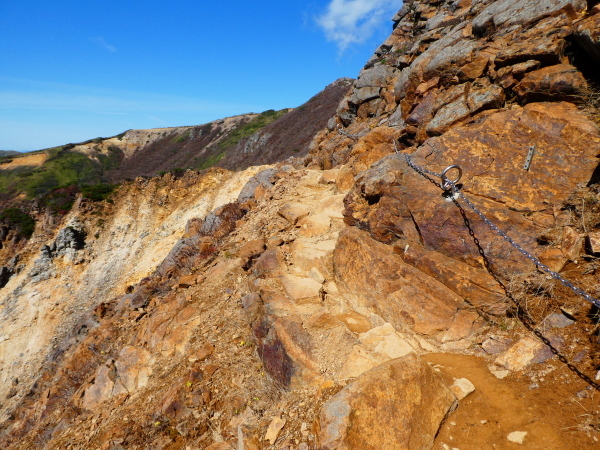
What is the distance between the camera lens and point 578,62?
234 inches

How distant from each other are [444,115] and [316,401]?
22.9 feet

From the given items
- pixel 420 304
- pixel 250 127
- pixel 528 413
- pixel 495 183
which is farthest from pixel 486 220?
pixel 250 127

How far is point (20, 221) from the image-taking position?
75.8 feet

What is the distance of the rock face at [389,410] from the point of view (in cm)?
346

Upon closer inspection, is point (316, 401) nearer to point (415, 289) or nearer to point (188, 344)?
point (415, 289)

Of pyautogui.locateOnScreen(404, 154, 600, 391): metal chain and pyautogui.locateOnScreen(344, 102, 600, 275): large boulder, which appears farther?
pyautogui.locateOnScreen(344, 102, 600, 275): large boulder

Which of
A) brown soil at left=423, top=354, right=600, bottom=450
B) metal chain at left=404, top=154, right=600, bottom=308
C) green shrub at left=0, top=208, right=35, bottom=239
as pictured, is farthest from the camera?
green shrub at left=0, top=208, right=35, bottom=239

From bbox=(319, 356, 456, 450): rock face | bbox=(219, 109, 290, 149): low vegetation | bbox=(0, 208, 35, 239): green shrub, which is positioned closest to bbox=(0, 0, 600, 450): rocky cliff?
bbox=(319, 356, 456, 450): rock face

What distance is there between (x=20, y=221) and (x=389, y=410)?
1170 inches

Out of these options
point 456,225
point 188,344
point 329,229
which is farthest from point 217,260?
point 456,225

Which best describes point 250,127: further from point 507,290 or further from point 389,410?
point 389,410

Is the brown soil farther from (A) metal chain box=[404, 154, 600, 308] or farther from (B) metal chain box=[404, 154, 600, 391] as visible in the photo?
(A) metal chain box=[404, 154, 600, 308]

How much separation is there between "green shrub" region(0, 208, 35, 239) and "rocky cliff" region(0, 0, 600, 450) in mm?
17889

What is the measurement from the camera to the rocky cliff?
3717 mm
